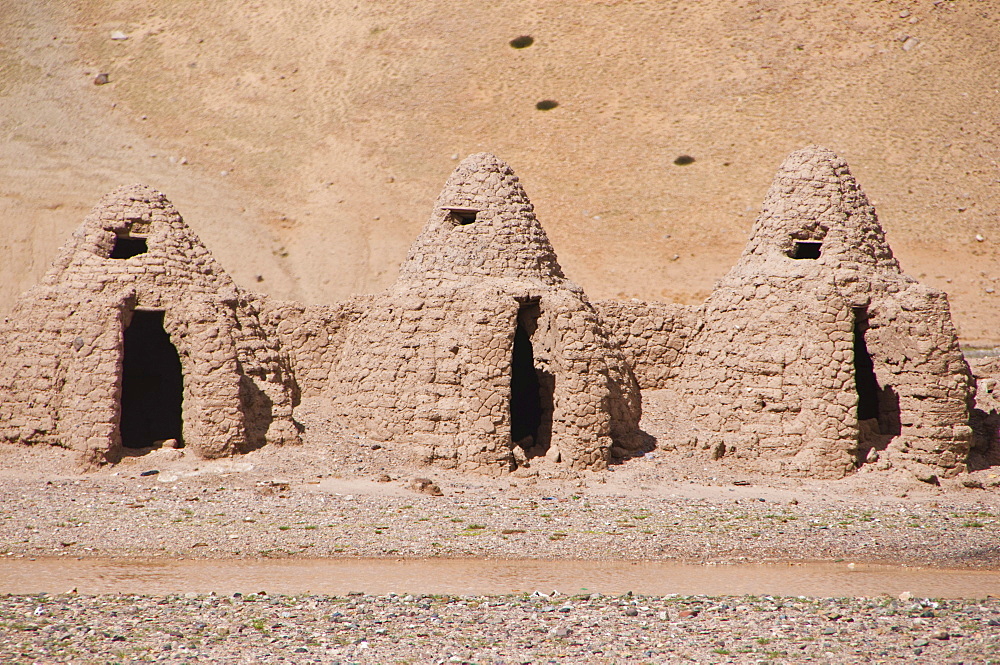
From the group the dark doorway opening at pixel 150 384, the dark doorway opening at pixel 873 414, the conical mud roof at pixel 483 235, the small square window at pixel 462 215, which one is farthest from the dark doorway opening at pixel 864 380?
the dark doorway opening at pixel 150 384

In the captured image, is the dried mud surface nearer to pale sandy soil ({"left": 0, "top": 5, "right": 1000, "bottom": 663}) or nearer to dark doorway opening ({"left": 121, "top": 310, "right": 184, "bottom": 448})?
pale sandy soil ({"left": 0, "top": 5, "right": 1000, "bottom": 663})

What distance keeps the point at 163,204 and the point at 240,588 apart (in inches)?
309

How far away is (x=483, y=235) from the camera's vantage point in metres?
15.5

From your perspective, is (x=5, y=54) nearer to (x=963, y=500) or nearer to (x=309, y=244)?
(x=309, y=244)

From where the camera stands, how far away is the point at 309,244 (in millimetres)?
33875

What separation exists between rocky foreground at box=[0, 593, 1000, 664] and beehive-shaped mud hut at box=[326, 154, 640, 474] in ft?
15.9

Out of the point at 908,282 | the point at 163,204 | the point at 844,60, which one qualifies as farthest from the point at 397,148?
the point at 908,282

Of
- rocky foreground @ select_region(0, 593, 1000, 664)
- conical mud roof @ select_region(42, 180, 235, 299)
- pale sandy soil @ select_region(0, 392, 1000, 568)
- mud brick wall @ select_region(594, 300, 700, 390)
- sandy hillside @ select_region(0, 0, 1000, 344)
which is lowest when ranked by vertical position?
rocky foreground @ select_region(0, 593, 1000, 664)

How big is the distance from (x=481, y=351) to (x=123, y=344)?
509cm

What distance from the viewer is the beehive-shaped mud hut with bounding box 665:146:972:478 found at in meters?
14.3

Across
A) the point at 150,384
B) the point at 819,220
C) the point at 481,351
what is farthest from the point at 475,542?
the point at 150,384

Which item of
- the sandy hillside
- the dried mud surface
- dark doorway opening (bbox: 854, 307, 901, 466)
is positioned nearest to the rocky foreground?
the dried mud surface

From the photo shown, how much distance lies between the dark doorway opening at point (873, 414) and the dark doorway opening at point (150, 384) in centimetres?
1031

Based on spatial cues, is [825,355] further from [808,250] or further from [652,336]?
[652,336]
